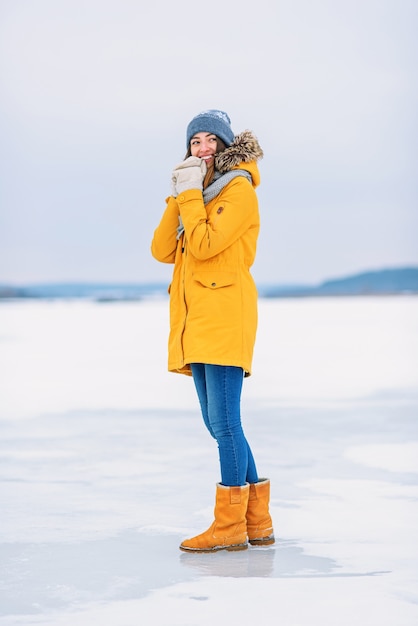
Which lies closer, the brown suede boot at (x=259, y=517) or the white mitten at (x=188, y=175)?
the white mitten at (x=188, y=175)

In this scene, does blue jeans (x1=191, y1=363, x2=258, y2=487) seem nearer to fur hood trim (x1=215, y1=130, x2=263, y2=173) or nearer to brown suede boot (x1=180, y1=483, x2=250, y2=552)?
brown suede boot (x1=180, y1=483, x2=250, y2=552)

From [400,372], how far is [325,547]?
5.40m

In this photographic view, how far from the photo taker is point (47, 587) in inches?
93.2

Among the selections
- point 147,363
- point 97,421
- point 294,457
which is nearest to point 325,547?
point 294,457

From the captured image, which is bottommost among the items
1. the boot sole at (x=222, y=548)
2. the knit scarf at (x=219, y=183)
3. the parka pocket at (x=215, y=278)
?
the boot sole at (x=222, y=548)

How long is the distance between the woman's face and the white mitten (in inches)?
1.2

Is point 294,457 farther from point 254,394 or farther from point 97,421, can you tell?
point 254,394

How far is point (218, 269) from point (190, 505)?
0.96 m

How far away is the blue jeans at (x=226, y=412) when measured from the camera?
269 cm

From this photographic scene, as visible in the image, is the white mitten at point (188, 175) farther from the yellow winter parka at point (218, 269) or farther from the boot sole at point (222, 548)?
the boot sole at point (222, 548)

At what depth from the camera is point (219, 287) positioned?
2701mm

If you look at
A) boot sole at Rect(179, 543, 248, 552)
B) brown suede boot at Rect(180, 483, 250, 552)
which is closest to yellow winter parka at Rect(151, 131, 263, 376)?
brown suede boot at Rect(180, 483, 250, 552)

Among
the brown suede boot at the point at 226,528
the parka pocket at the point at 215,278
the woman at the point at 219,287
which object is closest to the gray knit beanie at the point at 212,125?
the woman at the point at 219,287

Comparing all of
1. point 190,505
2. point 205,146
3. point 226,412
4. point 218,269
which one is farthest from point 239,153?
point 190,505
